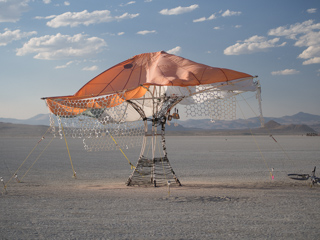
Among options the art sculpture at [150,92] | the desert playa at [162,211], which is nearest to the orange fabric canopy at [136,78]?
the art sculpture at [150,92]

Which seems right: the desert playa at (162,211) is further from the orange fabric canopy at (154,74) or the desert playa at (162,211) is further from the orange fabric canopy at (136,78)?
the orange fabric canopy at (154,74)

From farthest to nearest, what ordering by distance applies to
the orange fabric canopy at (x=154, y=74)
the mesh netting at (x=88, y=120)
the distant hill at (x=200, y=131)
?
the distant hill at (x=200, y=131) < the mesh netting at (x=88, y=120) < the orange fabric canopy at (x=154, y=74)

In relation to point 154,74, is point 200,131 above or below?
below

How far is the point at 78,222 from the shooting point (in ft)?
23.6

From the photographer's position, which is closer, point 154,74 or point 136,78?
point 154,74

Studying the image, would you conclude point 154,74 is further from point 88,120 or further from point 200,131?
point 200,131

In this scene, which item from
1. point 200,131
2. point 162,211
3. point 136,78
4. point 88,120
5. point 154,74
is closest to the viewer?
point 162,211

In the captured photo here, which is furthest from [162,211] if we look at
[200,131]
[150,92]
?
[200,131]

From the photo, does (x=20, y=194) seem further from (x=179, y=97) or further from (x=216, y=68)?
(x=216, y=68)

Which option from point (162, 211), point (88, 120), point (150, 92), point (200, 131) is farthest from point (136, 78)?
point (200, 131)

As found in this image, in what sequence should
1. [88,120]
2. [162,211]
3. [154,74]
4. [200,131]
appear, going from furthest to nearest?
[200,131]
[88,120]
[154,74]
[162,211]

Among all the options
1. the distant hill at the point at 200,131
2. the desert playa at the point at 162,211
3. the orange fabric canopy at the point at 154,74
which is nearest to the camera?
the desert playa at the point at 162,211

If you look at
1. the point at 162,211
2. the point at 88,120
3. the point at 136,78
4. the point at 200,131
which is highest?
the point at 136,78

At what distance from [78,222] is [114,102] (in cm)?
489
